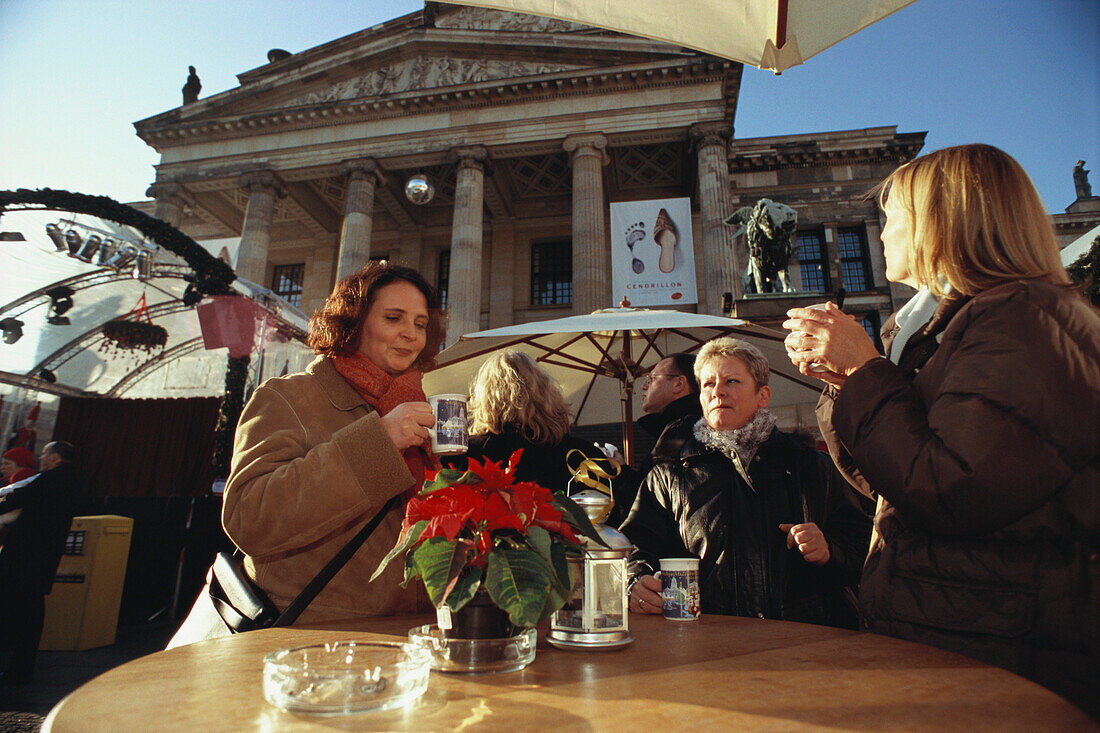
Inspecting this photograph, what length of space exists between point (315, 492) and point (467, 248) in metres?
18.7

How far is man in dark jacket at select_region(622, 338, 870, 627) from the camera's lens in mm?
2342

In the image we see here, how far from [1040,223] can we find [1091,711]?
1.05 meters

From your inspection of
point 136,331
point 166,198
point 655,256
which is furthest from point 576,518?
point 166,198

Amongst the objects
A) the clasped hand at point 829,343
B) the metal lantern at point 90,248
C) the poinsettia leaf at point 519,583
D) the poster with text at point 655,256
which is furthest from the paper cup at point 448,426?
the poster with text at point 655,256

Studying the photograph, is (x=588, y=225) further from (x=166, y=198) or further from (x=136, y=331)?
(x=166, y=198)

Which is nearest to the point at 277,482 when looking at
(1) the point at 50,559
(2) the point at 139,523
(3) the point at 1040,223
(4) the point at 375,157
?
(3) the point at 1040,223

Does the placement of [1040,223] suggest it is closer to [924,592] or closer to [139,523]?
[924,592]

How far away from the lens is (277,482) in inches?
63.7

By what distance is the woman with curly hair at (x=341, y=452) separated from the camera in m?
1.63

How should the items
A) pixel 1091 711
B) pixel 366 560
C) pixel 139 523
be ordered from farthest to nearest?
pixel 139 523 → pixel 366 560 → pixel 1091 711

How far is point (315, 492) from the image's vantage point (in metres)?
1.61

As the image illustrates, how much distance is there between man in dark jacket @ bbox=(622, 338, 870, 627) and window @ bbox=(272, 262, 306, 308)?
87.0 ft

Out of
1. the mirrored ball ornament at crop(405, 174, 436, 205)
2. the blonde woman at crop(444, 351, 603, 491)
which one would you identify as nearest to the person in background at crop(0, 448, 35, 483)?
the blonde woman at crop(444, 351, 603, 491)

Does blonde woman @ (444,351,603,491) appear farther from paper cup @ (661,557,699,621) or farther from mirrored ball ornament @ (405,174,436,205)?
mirrored ball ornament @ (405,174,436,205)
